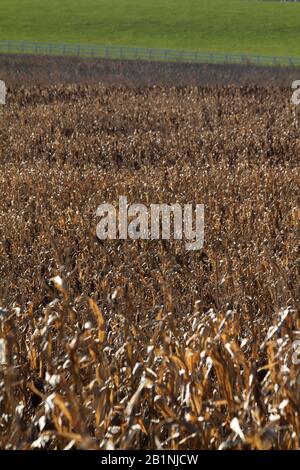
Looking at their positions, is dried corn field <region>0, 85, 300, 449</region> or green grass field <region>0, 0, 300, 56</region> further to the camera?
green grass field <region>0, 0, 300, 56</region>

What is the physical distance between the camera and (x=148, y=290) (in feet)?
19.7

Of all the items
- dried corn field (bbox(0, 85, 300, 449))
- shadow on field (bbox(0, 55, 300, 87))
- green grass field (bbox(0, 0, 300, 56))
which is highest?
dried corn field (bbox(0, 85, 300, 449))

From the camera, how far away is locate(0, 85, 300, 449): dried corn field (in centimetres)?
332

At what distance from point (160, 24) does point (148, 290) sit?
62345mm

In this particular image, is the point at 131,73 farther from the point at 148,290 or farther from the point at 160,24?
the point at 160,24

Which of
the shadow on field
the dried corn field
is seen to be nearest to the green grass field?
the shadow on field

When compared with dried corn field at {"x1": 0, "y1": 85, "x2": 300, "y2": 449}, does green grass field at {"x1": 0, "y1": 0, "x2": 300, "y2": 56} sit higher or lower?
lower

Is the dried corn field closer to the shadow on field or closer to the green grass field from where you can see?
the shadow on field

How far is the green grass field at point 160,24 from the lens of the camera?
60.1 meters

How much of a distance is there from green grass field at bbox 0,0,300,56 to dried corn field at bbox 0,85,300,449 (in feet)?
142

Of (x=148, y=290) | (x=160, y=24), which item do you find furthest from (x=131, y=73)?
(x=160, y=24)

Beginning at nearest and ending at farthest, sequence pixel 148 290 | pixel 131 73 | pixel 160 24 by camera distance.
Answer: pixel 148 290 → pixel 131 73 → pixel 160 24

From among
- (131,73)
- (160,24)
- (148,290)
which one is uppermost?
(148,290)
